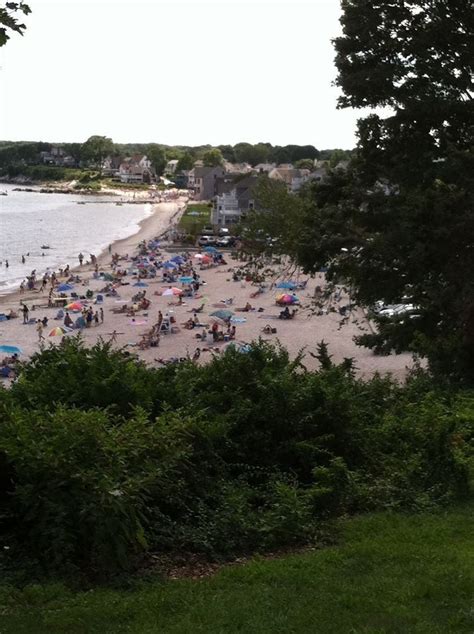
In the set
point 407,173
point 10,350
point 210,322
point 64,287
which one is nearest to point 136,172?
point 64,287

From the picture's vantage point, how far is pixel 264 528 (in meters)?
5.77

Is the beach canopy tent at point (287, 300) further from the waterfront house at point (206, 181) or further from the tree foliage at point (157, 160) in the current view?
the tree foliage at point (157, 160)

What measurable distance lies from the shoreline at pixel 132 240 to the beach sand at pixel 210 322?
0.53 feet

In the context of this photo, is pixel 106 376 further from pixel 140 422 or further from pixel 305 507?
pixel 305 507

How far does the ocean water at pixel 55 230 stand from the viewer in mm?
56438

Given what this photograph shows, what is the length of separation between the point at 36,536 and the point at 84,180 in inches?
7245

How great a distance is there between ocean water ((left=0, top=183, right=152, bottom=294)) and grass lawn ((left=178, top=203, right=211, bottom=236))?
5.80m

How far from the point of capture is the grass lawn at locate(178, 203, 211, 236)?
77.2 metres

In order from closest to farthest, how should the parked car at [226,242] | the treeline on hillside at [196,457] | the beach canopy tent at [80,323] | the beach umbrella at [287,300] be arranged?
1. the treeline on hillside at [196,457]
2. the beach canopy tent at [80,323]
3. the beach umbrella at [287,300]
4. the parked car at [226,242]

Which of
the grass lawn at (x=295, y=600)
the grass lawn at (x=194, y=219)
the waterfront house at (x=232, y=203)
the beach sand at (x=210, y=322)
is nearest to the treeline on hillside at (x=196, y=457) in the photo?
the grass lawn at (x=295, y=600)

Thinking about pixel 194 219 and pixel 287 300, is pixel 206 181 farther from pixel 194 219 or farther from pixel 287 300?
pixel 287 300

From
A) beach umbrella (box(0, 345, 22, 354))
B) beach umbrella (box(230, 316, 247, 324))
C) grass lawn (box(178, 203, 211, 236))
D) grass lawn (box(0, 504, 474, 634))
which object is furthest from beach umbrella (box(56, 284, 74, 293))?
grass lawn (box(0, 504, 474, 634))

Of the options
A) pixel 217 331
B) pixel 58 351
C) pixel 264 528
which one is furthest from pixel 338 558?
pixel 217 331

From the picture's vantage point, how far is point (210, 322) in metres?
34.5
